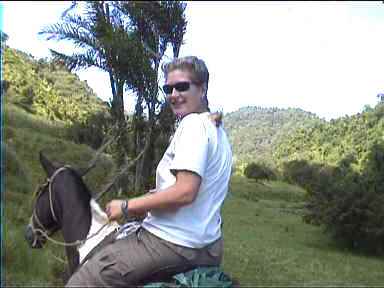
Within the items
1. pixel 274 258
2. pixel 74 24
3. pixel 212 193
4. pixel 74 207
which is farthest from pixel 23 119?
pixel 274 258

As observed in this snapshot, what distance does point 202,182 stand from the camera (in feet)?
8.61

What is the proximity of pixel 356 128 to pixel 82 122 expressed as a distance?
19.2 m

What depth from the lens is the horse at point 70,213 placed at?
291 centimetres

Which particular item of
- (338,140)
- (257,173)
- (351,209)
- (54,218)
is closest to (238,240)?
(351,209)

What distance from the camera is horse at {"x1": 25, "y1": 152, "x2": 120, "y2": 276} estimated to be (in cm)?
291

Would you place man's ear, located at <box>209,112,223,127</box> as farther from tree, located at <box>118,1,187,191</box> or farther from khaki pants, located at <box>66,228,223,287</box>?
tree, located at <box>118,1,187,191</box>

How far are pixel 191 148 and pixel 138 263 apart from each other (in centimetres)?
52

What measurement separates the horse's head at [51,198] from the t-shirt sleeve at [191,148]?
611 millimetres

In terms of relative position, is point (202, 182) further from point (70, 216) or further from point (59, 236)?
point (59, 236)

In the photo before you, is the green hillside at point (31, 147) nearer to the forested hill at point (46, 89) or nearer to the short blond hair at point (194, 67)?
the forested hill at point (46, 89)

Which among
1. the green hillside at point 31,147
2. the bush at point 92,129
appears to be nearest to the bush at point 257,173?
the bush at point 92,129

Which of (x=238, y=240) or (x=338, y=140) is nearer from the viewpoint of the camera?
(x=238, y=240)

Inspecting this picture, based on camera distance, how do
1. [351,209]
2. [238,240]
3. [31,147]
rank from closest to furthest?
[31,147], [238,240], [351,209]

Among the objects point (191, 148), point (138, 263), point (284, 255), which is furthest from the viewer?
point (284, 255)
